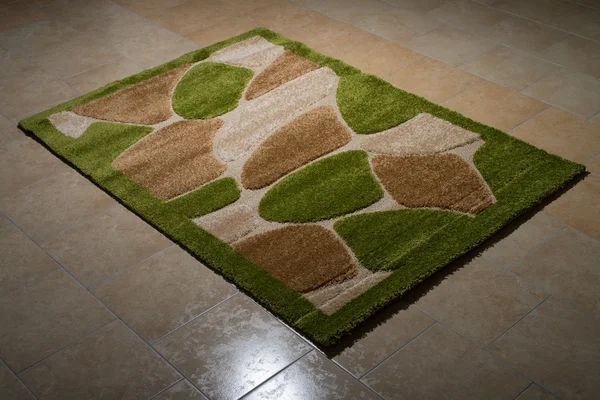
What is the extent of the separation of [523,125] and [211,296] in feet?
4.92

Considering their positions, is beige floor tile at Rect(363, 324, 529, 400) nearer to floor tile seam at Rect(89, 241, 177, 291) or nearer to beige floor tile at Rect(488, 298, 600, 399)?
beige floor tile at Rect(488, 298, 600, 399)

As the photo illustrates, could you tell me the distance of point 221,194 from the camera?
2658 millimetres

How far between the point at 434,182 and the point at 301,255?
61 cm

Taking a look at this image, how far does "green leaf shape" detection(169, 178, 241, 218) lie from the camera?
2.59 m

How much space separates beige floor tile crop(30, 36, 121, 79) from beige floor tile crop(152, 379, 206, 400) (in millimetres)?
1964

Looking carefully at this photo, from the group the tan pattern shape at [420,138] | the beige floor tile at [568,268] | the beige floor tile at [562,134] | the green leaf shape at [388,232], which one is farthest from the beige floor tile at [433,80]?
the beige floor tile at [568,268]

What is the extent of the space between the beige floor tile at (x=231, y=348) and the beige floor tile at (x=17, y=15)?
8.07 feet

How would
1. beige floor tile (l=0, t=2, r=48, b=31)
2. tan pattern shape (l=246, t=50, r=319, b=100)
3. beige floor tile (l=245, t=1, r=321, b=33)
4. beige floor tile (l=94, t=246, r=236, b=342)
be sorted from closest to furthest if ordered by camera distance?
1. beige floor tile (l=94, t=246, r=236, b=342)
2. tan pattern shape (l=246, t=50, r=319, b=100)
3. beige floor tile (l=245, t=1, r=321, b=33)
4. beige floor tile (l=0, t=2, r=48, b=31)

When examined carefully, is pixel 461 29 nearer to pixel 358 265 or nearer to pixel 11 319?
pixel 358 265

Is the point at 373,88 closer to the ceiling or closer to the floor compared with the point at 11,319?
closer to the ceiling

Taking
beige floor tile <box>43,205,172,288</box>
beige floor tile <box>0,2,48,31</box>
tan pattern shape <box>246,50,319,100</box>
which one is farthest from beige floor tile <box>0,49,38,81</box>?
beige floor tile <box>43,205,172,288</box>

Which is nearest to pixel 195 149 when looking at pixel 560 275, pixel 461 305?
pixel 461 305

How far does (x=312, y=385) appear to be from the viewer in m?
1.99

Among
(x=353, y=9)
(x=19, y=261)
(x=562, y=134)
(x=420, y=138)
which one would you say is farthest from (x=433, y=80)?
(x=19, y=261)
